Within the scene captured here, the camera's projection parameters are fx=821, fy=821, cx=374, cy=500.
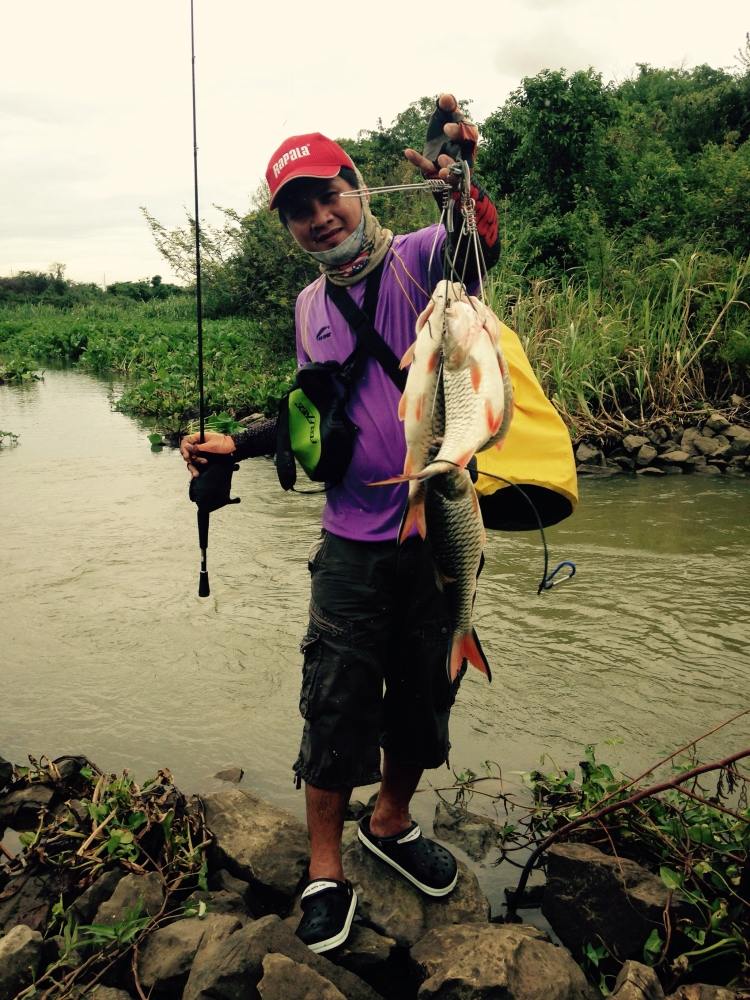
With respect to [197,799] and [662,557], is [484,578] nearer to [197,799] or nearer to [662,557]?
[662,557]

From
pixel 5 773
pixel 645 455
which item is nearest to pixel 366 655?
pixel 5 773

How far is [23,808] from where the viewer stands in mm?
2824

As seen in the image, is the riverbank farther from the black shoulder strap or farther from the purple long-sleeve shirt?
the black shoulder strap

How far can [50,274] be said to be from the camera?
57.9 meters

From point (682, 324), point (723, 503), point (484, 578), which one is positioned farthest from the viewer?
point (682, 324)

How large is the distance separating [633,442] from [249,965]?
6930mm

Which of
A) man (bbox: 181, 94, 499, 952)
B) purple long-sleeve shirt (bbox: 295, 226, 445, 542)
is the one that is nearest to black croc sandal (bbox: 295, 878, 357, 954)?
man (bbox: 181, 94, 499, 952)

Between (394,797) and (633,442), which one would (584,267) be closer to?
(633,442)

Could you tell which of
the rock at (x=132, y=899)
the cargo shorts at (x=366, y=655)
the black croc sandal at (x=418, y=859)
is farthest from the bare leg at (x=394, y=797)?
the rock at (x=132, y=899)

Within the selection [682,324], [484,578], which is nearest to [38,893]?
[484,578]

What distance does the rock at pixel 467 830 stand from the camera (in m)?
2.82

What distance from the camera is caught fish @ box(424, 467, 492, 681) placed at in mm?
1858

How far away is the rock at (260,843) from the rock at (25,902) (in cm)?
51

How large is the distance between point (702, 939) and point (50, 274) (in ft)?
207
